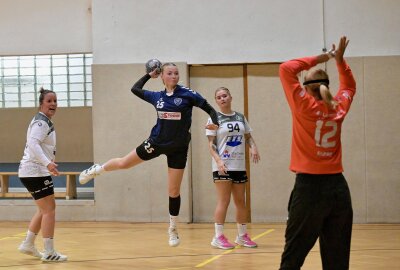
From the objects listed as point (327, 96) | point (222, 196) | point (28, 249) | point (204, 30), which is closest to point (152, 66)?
point (222, 196)

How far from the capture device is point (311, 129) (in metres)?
4.50

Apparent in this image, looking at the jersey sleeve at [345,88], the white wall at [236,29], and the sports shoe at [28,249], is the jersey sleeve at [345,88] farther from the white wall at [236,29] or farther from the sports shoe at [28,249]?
the white wall at [236,29]

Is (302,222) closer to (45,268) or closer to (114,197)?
(45,268)

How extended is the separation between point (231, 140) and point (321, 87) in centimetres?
435

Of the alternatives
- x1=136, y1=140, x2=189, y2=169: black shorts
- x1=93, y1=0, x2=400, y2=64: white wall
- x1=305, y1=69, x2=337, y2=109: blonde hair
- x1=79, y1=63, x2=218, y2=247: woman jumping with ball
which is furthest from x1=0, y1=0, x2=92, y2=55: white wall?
x1=305, y1=69, x2=337, y2=109: blonde hair

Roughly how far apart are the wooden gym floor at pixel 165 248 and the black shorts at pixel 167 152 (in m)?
1.09

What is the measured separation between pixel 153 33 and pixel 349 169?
3.95 meters

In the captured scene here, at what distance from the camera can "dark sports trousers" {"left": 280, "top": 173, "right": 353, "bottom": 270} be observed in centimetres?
443

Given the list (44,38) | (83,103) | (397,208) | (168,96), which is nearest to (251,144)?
(168,96)

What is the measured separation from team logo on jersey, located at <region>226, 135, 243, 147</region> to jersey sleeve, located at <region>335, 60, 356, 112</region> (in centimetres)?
401

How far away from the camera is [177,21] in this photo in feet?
38.5

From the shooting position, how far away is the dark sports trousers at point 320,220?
4426mm

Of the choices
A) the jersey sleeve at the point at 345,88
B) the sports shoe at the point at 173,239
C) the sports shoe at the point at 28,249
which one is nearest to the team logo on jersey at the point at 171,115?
the sports shoe at the point at 173,239

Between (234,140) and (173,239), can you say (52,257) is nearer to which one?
(173,239)
